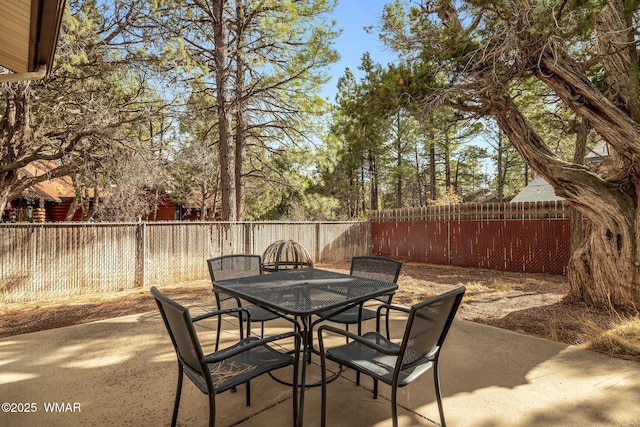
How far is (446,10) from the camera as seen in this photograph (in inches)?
207

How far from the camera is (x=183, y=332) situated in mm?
1760

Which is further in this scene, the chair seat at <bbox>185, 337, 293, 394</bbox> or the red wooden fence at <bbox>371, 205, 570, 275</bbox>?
the red wooden fence at <bbox>371, 205, 570, 275</bbox>

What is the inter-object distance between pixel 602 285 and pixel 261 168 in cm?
994

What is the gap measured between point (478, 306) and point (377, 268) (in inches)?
94.7

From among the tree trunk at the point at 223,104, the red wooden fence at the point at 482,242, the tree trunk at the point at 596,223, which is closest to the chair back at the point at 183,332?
the tree trunk at the point at 596,223

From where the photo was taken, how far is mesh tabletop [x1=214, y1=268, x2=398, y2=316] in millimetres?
2256

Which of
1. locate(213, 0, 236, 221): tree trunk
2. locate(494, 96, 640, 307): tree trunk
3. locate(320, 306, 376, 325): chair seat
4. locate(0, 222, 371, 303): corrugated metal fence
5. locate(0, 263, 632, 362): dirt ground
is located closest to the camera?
locate(320, 306, 376, 325): chair seat

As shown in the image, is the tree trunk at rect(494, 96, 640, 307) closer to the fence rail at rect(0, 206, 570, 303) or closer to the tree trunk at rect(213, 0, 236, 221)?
the fence rail at rect(0, 206, 570, 303)

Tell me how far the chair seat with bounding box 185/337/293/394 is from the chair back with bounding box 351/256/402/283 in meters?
1.57

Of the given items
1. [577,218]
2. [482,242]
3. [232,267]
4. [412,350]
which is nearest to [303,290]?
[412,350]

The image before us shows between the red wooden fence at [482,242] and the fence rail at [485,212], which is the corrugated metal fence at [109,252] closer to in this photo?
the red wooden fence at [482,242]

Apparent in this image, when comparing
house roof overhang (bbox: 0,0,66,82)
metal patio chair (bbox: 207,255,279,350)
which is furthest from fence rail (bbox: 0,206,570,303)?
metal patio chair (bbox: 207,255,279,350)

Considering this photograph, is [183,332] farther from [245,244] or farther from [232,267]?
[245,244]

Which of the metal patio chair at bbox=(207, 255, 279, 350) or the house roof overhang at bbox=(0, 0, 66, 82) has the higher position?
the house roof overhang at bbox=(0, 0, 66, 82)
